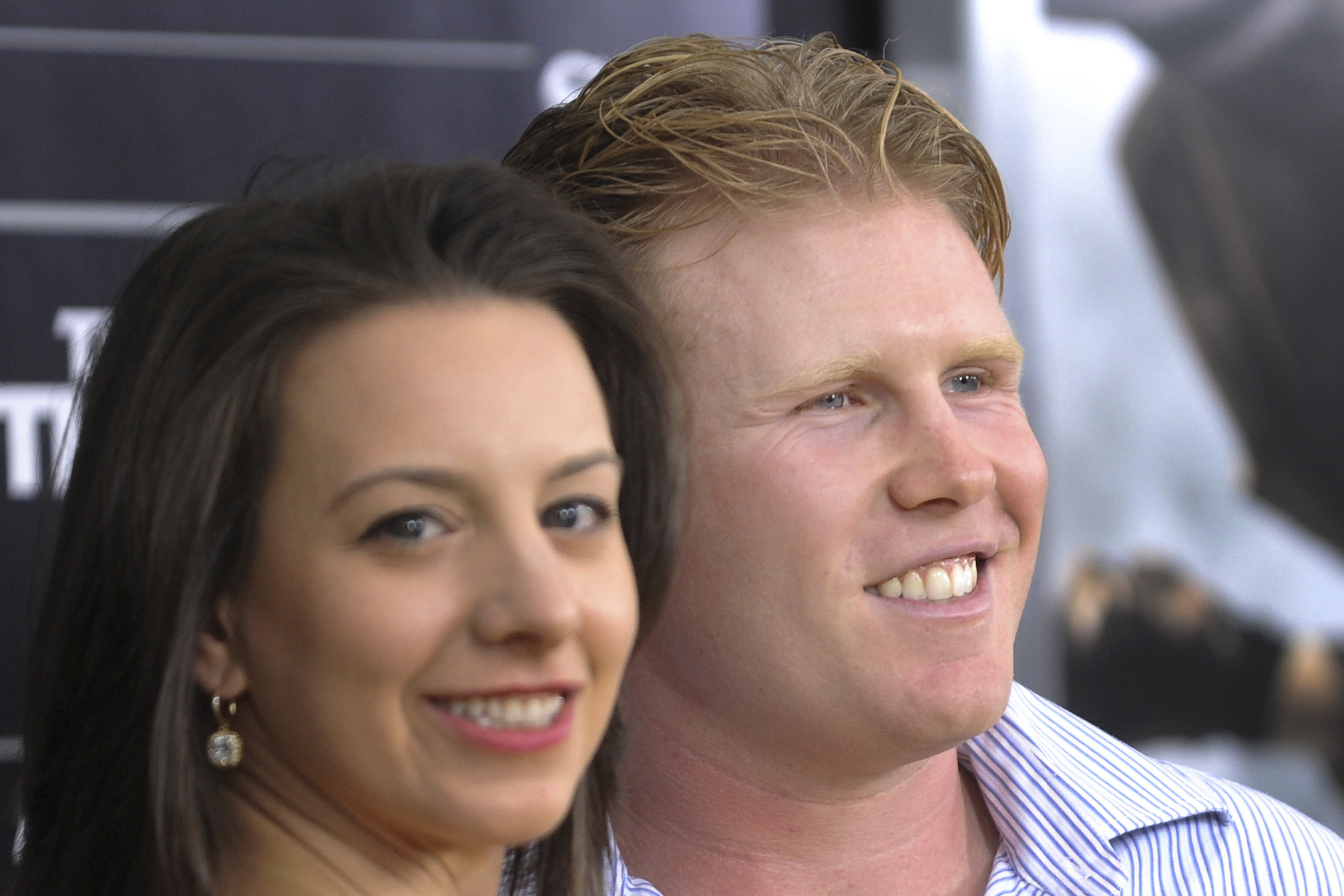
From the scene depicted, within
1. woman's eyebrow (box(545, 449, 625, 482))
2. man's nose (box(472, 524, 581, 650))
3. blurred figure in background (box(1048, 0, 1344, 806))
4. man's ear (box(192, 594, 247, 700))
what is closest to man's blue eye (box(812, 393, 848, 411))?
woman's eyebrow (box(545, 449, 625, 482))

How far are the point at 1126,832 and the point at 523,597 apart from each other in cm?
102

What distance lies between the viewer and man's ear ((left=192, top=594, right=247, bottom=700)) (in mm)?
1240

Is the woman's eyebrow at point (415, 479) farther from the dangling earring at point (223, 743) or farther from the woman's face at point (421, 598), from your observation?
the dangling earring at point (223, 743)

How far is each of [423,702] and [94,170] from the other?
4.91 ft

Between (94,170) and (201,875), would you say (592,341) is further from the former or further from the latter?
(94,170)

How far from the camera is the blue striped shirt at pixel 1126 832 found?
181cm

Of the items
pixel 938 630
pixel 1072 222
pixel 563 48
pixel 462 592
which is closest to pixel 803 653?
pixel 938 630

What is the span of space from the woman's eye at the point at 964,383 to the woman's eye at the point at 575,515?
646 millimetres

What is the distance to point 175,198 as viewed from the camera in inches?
94.0

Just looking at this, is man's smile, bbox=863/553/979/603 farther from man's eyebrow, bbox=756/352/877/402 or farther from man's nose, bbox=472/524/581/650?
man's nose, bbox=472/524/581/650

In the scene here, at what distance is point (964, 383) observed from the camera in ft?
5.97

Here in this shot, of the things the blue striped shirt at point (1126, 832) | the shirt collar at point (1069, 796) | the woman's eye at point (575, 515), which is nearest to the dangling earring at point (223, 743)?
the woman's eye at point (575, 515)

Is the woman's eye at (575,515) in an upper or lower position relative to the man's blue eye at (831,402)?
upper

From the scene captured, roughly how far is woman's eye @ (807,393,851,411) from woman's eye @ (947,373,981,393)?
0.14 m
